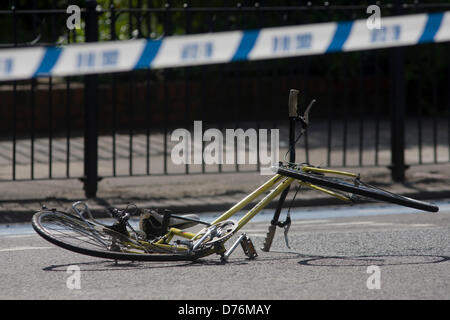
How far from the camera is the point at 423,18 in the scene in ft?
32.5

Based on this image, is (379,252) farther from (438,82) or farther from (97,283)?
(438,82)

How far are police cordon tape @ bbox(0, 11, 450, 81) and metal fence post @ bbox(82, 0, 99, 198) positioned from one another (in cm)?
134

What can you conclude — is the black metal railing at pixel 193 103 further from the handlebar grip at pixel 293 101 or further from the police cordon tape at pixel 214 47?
the handlebar grip at pixel 293 101

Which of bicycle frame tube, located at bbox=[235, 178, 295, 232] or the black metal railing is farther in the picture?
the black metal railing

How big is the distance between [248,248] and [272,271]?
0.39 meters

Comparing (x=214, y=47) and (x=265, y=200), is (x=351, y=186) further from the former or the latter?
(x=214, y=47)

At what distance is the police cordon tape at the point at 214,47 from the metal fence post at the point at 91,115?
134cm

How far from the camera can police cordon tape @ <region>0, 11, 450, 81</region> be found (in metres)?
7.75

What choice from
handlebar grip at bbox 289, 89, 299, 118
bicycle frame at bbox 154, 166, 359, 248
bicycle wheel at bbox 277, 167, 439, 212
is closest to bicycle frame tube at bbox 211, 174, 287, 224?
bicycle frame at bbox 154, 166, 359, 248

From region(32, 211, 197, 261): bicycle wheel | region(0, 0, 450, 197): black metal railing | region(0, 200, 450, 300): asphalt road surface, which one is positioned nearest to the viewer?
region(0, 200, 450, 300): asphalt road surface

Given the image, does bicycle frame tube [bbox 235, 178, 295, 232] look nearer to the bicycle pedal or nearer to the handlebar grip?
the bicycle pedal

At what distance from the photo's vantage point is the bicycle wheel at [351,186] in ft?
21.7

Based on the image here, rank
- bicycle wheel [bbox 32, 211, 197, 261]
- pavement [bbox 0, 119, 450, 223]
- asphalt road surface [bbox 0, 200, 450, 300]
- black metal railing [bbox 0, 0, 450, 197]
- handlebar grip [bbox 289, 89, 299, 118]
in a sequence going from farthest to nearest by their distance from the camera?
black metal railing [bbox 0, 0, 450, 197] < pavement [bbox 0, 119, 450, 223] < handlebar grip [bbox 289, 89, 299, 118] < bicycle wheel [bbox 32, 211, 197, 261] < asphalt road surface [bbox 0, 200, 450, 300]

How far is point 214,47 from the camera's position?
8.79m
